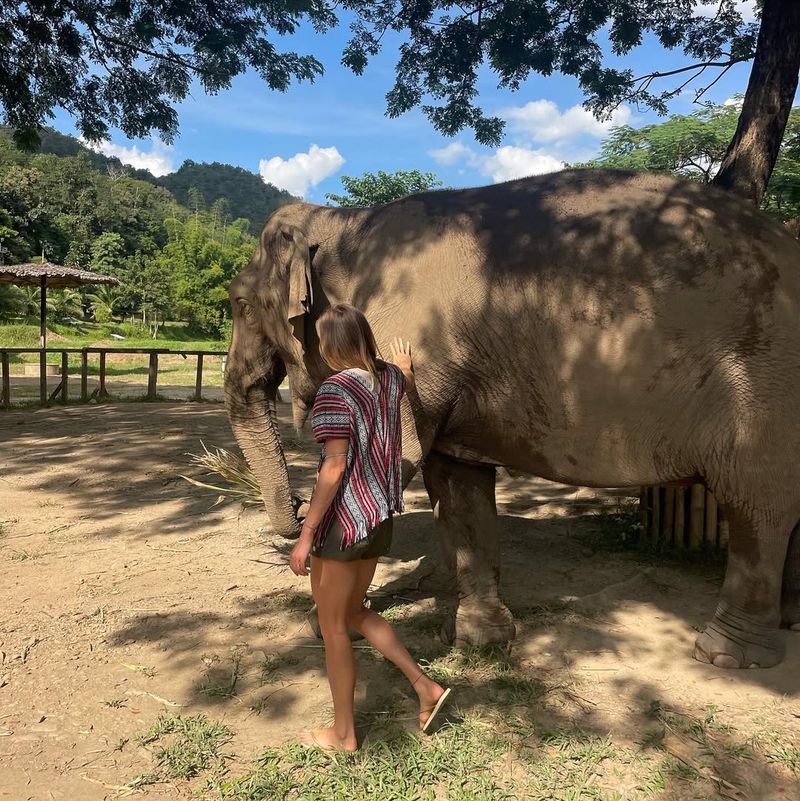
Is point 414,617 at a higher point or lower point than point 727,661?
lower

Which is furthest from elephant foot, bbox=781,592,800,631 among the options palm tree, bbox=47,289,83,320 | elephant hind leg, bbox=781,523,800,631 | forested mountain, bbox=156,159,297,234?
forested mountain, bbox=156,159,297,234

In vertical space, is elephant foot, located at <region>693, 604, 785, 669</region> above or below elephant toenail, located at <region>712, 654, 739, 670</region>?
above

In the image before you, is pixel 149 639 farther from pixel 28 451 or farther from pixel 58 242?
pixel 58 242

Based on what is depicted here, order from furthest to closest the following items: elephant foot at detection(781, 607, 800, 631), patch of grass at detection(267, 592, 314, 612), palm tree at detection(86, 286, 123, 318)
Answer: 1. palm tree at detection(86, 286, 123, 318)
2. patch of grass at detection(267, 592, 314, 612)
3. elephant foot at detection(781, 607, 800, 631)

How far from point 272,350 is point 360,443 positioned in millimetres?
1682

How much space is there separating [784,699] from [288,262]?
3034mm

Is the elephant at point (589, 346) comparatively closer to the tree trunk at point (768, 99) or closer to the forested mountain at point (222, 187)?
the tree trunk at point (768, 99)

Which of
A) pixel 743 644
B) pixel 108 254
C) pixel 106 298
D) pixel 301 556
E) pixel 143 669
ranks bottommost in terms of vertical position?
pixel 143 669

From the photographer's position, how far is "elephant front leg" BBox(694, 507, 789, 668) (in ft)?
10.2

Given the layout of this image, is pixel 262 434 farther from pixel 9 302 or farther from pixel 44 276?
pixel 9 302

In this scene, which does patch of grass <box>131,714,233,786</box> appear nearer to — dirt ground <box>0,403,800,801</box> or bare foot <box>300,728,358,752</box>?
dirt ground <box>0,403,800,801</box>

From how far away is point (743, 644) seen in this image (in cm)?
321

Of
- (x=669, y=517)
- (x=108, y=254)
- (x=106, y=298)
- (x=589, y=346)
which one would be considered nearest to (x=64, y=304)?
(x=106, y=298)

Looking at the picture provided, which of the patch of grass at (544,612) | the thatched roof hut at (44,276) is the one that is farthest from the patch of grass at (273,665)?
the thatched roof hut at (44,276)
